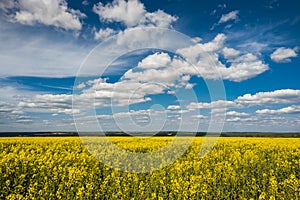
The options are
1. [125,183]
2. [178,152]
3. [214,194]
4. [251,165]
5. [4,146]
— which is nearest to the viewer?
[214,194]

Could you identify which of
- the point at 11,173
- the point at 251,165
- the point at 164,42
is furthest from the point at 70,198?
the point at 164,42

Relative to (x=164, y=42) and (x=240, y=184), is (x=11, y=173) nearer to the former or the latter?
(x=240, y=184)

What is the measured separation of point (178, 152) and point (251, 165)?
5.98 metres

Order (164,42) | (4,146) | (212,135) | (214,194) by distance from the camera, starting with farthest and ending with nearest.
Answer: (212,135), (4,146), (164,42), (214,194)

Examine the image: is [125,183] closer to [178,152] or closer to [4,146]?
[178,152]

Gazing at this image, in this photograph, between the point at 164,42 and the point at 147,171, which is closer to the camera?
the point at 147,171

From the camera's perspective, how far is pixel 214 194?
8820 mm

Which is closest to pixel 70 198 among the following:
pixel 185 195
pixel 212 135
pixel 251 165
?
pixel 185 195

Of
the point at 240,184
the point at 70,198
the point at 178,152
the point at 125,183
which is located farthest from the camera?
the point at 178,152

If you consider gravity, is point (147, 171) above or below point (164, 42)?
below

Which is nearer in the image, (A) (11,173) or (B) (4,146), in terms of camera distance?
(A) (11,173)

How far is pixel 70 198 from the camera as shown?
8102 millimetres

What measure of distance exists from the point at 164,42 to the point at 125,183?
9120 millimetres

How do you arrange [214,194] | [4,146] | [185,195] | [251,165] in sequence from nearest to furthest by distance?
[185,195] → [214,194] → [251,165] → [4,146]
